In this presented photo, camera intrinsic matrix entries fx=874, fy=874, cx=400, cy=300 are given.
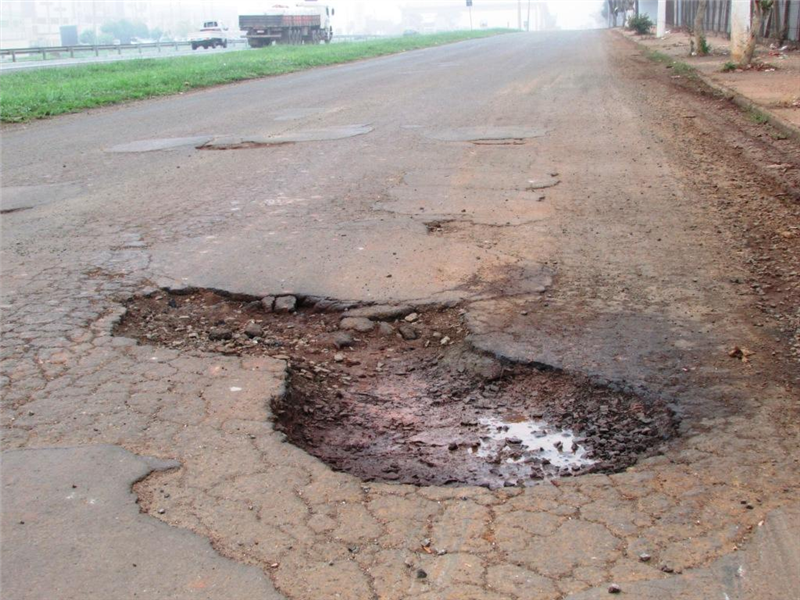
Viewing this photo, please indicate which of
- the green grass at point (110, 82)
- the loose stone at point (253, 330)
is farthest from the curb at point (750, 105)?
the green grass at point (110, 82)

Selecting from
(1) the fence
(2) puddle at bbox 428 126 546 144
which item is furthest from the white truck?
(2) puddle at bbox 428 126 546 144

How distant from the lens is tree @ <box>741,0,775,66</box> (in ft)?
58.7

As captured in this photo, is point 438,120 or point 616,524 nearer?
point 616,524

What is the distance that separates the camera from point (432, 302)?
5.02 m

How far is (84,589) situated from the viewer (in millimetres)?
2621

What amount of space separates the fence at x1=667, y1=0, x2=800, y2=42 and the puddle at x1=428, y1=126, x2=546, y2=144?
17.1 metres

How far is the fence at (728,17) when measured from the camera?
24.9 m

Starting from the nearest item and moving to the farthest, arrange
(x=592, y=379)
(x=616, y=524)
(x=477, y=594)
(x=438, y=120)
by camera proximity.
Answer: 1. (x=477, y=594)
2. (x=616, y=524)
3. (x=592, y=379)
4. (x=438, y=120)

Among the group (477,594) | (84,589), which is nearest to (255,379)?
(84,589)

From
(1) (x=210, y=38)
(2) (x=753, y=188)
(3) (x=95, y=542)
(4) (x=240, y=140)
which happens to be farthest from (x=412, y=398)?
(1) (x=210, y=38)

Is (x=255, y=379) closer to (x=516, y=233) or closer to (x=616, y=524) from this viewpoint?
(x=616, y=524)

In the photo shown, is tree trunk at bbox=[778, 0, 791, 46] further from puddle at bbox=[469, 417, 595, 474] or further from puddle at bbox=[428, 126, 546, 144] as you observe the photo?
puddle at bbox=[469, 417, 595, 474]

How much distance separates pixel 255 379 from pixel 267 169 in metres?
5.26

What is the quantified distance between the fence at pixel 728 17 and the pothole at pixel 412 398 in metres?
23.8
